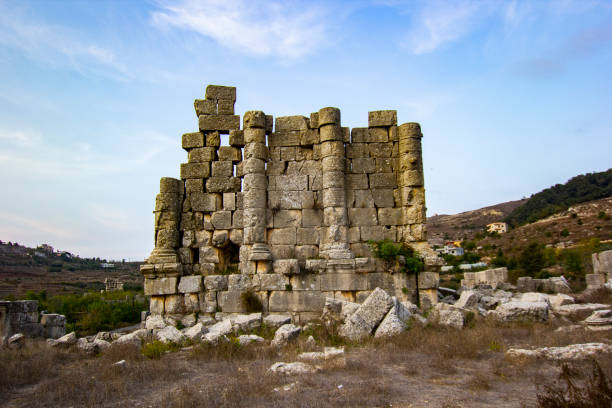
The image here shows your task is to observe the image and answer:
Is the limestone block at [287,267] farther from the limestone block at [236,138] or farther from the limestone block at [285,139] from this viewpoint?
the limestone block at [236,138]

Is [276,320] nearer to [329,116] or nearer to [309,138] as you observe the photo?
[309,138]

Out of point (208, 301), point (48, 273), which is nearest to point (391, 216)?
point (208, 301)

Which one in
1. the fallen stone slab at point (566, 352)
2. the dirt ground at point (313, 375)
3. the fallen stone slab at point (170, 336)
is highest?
the fallen stone slab at point (170, 336)

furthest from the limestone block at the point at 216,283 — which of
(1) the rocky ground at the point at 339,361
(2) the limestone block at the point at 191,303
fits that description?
(1) the rocky ground at the point at 339,361

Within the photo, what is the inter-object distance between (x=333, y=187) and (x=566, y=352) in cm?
600

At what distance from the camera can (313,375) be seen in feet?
18.8

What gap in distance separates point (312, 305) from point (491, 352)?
4.29 meters

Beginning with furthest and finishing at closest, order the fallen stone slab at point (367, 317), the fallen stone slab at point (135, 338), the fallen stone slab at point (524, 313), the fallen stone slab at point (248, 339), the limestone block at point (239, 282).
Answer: the limestone block at point (239, 282) < the fallen stone slab at point (524, 313) < the fallen stone slab at point (135, 338) < the fallen stone slab at point (367, 317) < the fallen stone slab at point (248, 339)

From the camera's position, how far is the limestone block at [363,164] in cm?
1130

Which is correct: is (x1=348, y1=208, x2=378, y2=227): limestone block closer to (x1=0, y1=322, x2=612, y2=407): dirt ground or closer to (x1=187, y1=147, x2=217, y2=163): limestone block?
(x1=0, y1=322, x2=612, y2=407): dirt ground

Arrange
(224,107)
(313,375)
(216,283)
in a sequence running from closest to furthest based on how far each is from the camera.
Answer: (313,375) → (216,283) → (224,107)

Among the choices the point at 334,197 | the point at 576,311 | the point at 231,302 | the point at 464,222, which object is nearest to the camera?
the point at 576,311

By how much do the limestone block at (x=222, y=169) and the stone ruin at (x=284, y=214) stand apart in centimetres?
3

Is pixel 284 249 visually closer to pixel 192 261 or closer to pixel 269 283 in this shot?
pixel 269 283
